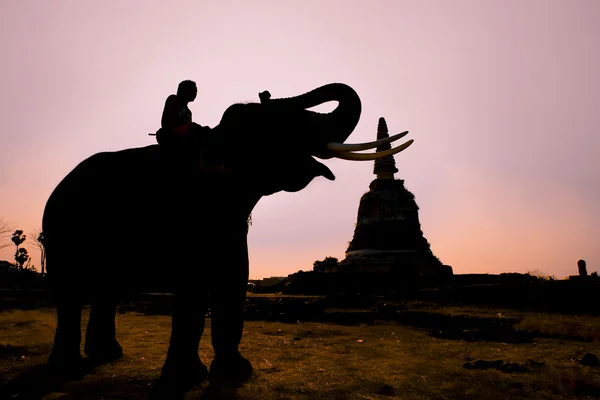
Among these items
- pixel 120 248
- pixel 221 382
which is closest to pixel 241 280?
pixel 221 382

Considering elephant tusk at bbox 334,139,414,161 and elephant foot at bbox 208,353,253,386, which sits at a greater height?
elephant tusk at bbox 334,139,414,161

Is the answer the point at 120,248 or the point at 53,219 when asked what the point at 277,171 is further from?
the point at 53,219

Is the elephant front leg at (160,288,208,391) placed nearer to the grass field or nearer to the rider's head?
the grass field

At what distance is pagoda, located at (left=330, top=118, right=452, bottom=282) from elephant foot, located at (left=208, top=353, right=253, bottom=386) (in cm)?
2640

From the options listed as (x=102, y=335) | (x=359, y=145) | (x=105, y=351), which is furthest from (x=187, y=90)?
(x=105, y=351)

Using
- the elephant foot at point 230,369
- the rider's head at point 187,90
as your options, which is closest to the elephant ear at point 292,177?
the rider's head at point 187,90

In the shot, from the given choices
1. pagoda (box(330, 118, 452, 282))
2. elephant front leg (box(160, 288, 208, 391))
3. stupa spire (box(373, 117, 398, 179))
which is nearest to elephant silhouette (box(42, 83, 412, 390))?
elephant front leg (box(160, 288, 208, 391))

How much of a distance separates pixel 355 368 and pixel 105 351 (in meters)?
2.87

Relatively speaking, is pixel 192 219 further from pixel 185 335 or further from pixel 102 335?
pixel 102 335

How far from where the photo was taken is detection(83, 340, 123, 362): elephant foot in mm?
4980

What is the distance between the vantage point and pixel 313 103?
171 inches

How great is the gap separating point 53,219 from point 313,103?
125 inches

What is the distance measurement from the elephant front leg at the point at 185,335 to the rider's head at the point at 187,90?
2.05 metres

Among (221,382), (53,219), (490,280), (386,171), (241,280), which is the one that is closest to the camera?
(221,382)
